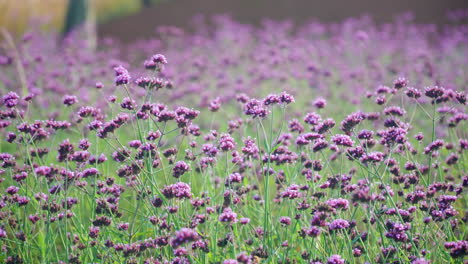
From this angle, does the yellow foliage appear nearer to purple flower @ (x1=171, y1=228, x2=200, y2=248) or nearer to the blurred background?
the blurred background

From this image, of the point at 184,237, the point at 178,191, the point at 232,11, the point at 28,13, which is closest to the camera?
the point at 184,237

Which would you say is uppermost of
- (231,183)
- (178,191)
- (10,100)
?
(10,100)

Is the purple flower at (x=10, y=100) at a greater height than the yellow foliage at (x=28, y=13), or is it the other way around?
the purple flower at (x=10, y=100)

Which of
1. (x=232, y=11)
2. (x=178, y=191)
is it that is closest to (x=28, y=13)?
(x=232, y=11)

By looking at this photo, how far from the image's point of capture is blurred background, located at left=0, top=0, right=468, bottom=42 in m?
16.1

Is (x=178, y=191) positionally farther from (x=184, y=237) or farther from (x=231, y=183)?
(x=231, y=183)

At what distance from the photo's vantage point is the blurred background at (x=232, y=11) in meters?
16.1

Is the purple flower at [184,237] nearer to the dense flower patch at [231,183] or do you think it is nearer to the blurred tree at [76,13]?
the dense flower patch at [231,183]

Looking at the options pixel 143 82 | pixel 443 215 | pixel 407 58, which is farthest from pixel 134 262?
pixel 407 58

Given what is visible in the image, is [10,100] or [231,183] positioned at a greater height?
[10,100]

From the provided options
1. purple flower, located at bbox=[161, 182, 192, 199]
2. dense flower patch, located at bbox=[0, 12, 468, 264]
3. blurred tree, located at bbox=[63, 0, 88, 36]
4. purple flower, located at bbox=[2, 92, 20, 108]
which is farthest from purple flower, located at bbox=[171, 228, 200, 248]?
blurred tree, located at bbox=[63, 0, 88, 36]

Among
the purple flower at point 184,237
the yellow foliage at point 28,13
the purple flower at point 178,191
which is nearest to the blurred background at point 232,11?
the yellow foliage at point 28,13

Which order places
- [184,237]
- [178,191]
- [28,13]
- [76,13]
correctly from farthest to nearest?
[76,13] < [28,13] < [178,191] < [184,237]

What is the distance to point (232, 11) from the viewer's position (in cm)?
1872
